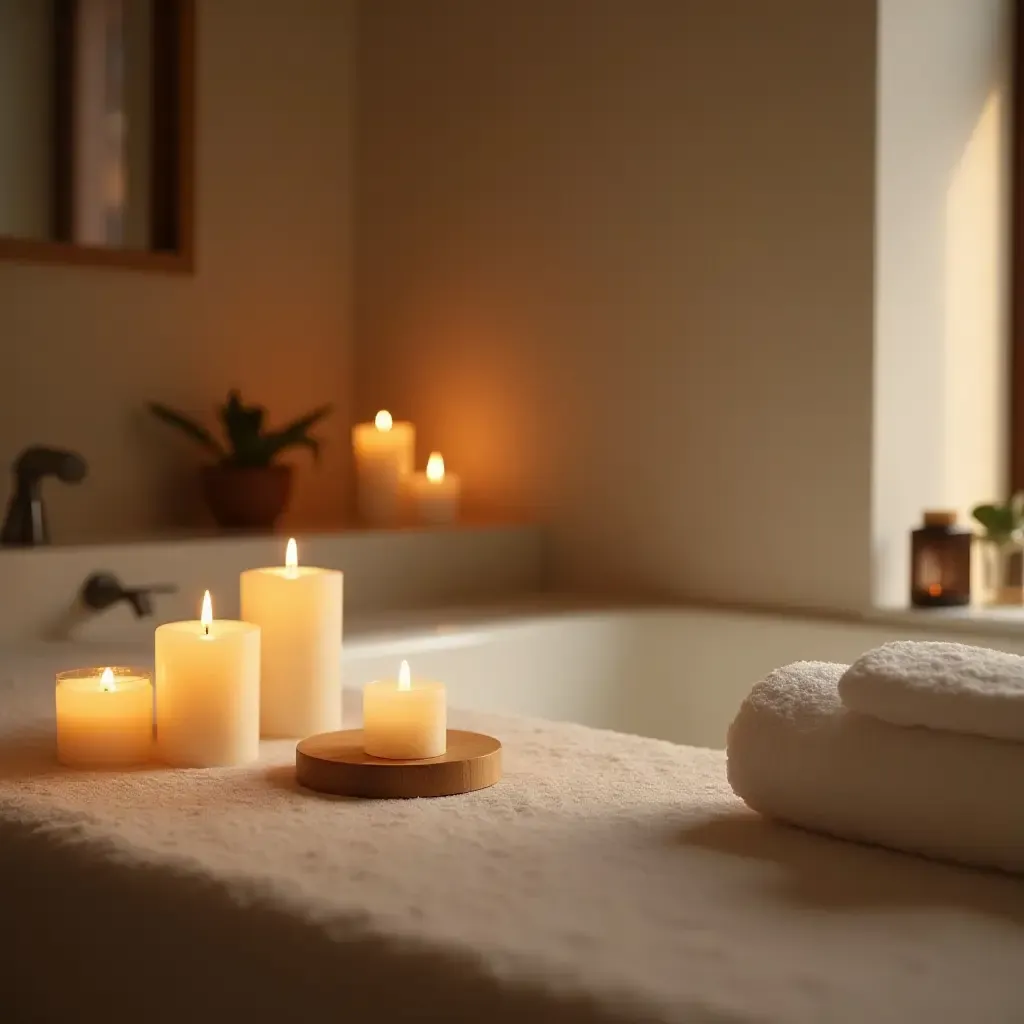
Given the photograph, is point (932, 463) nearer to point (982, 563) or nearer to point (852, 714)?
point (982, 563)

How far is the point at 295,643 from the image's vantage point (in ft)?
3.74

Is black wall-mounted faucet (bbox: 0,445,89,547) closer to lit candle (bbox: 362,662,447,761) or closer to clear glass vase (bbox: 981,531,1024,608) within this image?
lit candle (bbox: 362,662,447,761)

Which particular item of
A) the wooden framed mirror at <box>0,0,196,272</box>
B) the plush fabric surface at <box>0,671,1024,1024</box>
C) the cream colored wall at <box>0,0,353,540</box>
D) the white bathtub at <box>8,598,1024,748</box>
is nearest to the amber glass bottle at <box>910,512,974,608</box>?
the white bathtub at <box>8,598,1024,748</box>

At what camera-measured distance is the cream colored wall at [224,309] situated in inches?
82.6

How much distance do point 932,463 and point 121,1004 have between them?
1.45 metres

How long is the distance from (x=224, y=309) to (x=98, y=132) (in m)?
0.34

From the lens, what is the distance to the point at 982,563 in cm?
211

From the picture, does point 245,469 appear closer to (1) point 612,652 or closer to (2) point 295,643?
(1) point 612,652

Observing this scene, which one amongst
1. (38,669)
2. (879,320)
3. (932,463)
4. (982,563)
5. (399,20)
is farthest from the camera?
(399,20)

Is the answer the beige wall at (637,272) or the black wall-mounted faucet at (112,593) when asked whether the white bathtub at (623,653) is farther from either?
the black wall-mounted faucet at (112,593)

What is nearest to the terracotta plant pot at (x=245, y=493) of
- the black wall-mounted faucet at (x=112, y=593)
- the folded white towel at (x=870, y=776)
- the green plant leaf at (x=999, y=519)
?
the black wall-mounted faucet at (x=112, y=593)

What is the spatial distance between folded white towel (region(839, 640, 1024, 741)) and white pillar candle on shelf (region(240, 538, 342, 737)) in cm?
46

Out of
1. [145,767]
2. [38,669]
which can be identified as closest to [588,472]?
[38,669]

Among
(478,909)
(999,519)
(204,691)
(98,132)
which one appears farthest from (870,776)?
(98,132)
